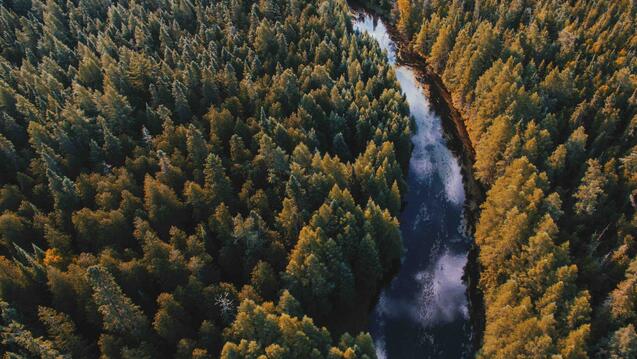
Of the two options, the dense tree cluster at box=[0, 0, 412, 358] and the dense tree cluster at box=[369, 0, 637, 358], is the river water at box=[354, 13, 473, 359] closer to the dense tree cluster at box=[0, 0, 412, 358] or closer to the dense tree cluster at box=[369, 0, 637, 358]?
the dense tree cluster at box=[0, 0, 412, 358]

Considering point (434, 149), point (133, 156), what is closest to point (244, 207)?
point (133, 156)

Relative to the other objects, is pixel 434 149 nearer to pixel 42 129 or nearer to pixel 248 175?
pixel 248 175

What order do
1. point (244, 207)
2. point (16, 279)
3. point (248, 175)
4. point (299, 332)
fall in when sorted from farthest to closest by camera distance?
point (248, 175)
point (244, 207)
point (16, 279)
point (299, 332)

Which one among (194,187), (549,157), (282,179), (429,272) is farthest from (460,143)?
(194,187)

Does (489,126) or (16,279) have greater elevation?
(489,126)

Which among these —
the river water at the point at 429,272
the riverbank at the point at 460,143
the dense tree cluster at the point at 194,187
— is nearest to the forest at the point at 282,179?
the dense tree cluster at the point at 194,187

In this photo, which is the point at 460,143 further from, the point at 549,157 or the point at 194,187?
the point at 194,187

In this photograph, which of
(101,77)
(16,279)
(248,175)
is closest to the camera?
(16,279)
